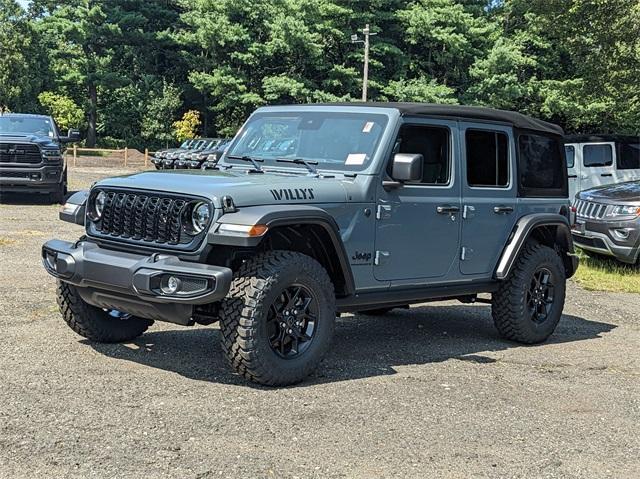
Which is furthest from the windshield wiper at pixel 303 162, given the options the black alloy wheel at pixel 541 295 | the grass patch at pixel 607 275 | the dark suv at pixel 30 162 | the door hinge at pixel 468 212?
the dark suv at pixel 30 162

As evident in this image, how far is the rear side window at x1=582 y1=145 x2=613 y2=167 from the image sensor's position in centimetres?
1920

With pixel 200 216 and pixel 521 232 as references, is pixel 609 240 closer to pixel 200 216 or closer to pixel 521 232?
pixel 521 232

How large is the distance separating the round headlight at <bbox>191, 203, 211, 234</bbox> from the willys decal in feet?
1.49

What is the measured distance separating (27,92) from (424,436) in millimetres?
52487

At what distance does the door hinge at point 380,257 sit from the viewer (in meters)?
5.98

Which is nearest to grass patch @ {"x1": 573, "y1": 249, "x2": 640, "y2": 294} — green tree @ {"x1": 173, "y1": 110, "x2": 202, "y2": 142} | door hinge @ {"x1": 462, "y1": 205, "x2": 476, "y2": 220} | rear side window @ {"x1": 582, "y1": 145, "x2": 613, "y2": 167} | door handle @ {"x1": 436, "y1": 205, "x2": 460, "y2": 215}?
door hinge @ {"x1": 462, "y1": 205, "x2": 476, "y2": 220}

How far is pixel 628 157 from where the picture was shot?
19203mm

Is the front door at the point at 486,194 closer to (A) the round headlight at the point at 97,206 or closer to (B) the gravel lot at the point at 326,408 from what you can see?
(B) the gravel lot at the point at 326,408

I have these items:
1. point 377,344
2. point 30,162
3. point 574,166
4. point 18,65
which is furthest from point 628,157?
point 18,65

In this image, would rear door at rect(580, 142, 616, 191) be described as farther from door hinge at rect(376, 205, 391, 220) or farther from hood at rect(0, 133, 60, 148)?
door hinge at rect(376, 205, 391, 220)

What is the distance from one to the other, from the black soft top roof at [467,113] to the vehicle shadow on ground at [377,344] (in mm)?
1933

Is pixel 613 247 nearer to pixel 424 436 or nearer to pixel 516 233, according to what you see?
pixel 516 233

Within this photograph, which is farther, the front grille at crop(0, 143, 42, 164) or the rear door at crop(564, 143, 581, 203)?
the rear door at crop(564, 143, 581, 203)

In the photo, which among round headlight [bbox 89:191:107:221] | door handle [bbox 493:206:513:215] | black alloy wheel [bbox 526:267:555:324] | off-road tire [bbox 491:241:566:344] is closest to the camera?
round headlight [bbox 89:191:107:221]
